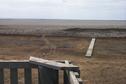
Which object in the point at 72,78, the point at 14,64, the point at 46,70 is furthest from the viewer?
the point at 14,64

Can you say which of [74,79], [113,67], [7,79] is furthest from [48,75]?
[113,67]

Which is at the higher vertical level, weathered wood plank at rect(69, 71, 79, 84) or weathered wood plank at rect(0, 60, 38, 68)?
weathered wood plank at rect(0, 60, 38, 68)

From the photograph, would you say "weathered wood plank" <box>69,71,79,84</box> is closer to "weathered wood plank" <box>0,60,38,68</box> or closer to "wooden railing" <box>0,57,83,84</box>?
"wooden railing" <box>0,57,83,84</box>

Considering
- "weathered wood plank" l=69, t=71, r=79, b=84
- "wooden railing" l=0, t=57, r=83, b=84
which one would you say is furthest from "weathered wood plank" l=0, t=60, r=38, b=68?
"weathered wood plank" l=69, t=71, r=79, b=84

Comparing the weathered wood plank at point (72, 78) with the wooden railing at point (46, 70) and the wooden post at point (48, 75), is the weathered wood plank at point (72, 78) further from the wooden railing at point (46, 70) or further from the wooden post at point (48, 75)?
the wooden post at point (48, 75)

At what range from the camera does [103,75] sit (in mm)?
14961

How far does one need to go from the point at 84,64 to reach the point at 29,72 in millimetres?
12929

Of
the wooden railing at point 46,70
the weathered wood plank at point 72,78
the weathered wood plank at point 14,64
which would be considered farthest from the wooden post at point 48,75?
the weathered wood plank at point 14,64

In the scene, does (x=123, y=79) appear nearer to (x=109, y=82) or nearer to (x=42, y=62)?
(x=109, y=82)

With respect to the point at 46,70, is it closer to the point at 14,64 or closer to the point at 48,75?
the point at 48,75

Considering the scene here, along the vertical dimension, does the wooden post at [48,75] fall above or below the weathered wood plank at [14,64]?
→ below

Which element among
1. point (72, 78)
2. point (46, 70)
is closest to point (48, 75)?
point (46, 70)

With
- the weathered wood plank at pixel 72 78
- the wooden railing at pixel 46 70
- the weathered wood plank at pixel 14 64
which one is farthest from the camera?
the weathered wood plank at pixel 14 64

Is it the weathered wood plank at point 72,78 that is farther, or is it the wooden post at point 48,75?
the wooden post at point 48,75
